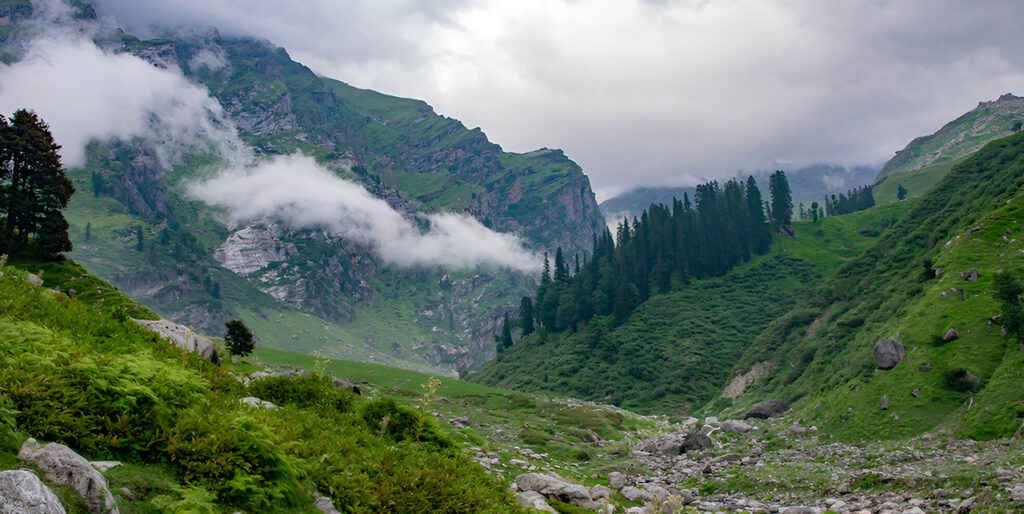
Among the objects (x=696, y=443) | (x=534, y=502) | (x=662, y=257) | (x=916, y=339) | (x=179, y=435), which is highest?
(x=662, y=257)

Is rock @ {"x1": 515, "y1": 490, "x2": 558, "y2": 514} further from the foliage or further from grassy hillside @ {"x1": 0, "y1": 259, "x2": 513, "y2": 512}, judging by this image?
the foliage

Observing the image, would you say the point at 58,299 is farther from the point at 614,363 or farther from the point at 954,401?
the point at 614,363

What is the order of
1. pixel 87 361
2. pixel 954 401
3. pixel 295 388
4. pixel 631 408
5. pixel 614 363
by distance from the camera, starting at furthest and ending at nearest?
pixel 614 363, pixel 631 408, pixel 954 401, pixel 295 388, pixel 87 361

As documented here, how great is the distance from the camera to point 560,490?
1664 centimetres

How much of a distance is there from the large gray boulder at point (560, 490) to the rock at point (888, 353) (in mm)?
38648

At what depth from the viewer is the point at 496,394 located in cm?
7812

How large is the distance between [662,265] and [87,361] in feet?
502

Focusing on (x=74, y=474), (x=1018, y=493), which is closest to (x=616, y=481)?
(x=1018, y=493)

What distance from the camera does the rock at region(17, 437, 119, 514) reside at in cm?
664

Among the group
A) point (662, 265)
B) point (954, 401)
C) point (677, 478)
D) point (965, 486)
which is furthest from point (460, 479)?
point (662, 265)

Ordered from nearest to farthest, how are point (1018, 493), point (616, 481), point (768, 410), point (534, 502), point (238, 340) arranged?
point (534, 502), point (1018, 493), point (616, 481), point (238, 340), point (768, 410)

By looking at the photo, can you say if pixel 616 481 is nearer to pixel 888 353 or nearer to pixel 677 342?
pixel 888 353

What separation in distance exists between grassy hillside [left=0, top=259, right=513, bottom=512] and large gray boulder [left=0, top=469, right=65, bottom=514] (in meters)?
0.66

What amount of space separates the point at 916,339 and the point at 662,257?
11457 centimetres
